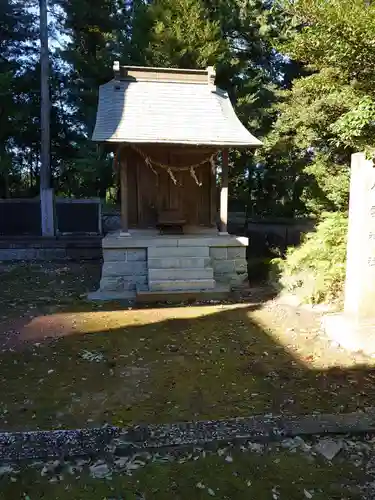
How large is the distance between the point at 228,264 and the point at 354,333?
402 centimetres

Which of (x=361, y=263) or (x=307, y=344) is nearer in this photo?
(x=361, y=263)

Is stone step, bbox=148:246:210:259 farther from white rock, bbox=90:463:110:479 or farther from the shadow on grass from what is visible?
white rock, bbox=90:463:110:479

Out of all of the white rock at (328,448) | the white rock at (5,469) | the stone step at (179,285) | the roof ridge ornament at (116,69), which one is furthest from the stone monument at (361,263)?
the roof ridge ornament at (116,69)

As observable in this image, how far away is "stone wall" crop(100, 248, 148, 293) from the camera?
8.08 meters

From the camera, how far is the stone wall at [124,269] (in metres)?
8.08

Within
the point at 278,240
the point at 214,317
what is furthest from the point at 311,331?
the point at 278,240

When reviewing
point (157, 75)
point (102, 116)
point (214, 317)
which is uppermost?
point (157, 75)

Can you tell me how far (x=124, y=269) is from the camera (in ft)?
26.7

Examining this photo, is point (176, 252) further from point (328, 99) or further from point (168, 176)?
point (328, 99)

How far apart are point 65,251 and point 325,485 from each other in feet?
35.2

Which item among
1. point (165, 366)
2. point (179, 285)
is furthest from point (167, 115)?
point (165, 366)

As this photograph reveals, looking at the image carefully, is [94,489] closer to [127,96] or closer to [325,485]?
[325,485]

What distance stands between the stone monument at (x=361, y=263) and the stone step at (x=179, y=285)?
3.20m

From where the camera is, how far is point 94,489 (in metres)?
Answer: 2.34
